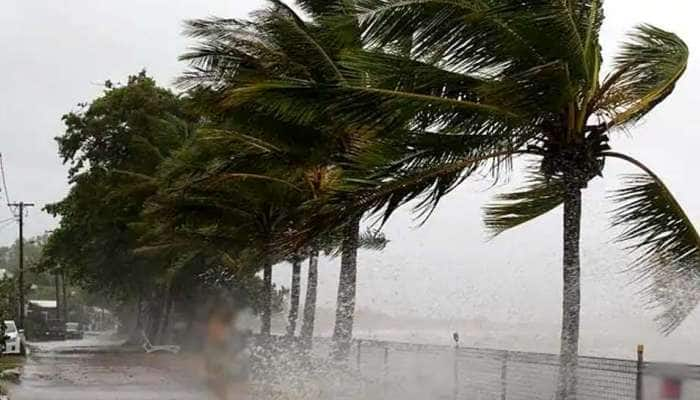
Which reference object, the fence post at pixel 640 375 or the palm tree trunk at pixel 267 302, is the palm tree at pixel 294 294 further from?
the fence post at pixel 640 375

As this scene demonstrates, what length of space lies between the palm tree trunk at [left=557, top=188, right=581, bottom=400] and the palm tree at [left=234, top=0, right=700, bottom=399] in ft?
0.05

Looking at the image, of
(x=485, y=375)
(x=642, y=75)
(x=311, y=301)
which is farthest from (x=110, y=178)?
(x=642, y=75)

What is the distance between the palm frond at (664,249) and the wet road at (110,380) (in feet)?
29.8

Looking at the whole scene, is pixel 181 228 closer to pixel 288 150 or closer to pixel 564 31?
pixel 288 150

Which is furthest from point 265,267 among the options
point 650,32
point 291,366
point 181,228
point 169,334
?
point 169,334

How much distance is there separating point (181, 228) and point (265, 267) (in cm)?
345

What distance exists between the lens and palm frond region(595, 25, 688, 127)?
12.3m

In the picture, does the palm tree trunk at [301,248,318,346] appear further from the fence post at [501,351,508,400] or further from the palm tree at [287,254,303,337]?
the fence post at [501,351,508,400]

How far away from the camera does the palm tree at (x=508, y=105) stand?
11.2 metres

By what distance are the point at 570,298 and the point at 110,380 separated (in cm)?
1629

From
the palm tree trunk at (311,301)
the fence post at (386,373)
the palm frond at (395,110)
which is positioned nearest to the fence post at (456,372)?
the fence post at (386,373)

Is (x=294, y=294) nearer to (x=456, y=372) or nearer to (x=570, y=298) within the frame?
(x=456, y=372)

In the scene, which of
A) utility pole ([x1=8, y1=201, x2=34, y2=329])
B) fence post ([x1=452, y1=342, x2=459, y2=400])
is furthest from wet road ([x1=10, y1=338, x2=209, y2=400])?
utility pole ([x1=8, y1=201, x2=34, y2=329])

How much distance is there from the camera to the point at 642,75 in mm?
12648
